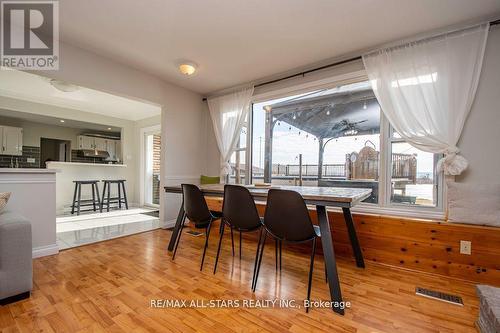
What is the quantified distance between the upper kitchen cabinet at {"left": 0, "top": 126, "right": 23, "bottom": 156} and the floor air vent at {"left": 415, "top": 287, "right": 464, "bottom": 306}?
24.2 feet

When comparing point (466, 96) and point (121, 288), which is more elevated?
point (466, 96)

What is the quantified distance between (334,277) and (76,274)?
7.65 ft

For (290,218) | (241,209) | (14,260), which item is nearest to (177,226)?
(241,209)

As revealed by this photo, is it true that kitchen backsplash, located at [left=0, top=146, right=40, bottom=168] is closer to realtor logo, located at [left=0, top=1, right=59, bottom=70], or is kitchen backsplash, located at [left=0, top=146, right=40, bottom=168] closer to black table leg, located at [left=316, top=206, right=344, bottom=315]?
realtor logo, located at [left=0, top=1, right=59, bottom=70]

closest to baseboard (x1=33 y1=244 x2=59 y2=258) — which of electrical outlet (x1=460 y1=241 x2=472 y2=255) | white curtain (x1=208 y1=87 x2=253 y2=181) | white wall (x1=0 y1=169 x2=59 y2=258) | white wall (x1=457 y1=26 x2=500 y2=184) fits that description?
white wall (x1=0 y1=169 x2=59 y2=258)

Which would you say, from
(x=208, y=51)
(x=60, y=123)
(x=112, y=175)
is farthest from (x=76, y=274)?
(x=60, y=123)

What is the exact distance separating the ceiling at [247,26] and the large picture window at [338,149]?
0.66 m

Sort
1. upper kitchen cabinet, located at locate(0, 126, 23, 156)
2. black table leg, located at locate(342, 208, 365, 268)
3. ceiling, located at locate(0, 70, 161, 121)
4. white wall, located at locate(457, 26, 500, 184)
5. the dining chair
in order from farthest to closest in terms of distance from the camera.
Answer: upper kitchen cabinet, located at locate(0, 126, 23, 156) < ceiling, located at locate(0, 70, 161, 121) < black table leg, located at locate(342, 208, 365, 268) < white wall, located at locate(457, 26, 500, 184) < the dining chair

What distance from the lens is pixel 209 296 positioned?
1790mm

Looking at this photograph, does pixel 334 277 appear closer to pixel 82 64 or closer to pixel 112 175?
pixel 82 64

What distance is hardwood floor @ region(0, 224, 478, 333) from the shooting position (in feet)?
4.81

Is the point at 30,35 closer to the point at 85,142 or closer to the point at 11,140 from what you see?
the point at 11,140

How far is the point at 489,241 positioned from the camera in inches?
78.0

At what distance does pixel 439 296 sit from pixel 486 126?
1663 millimetres
